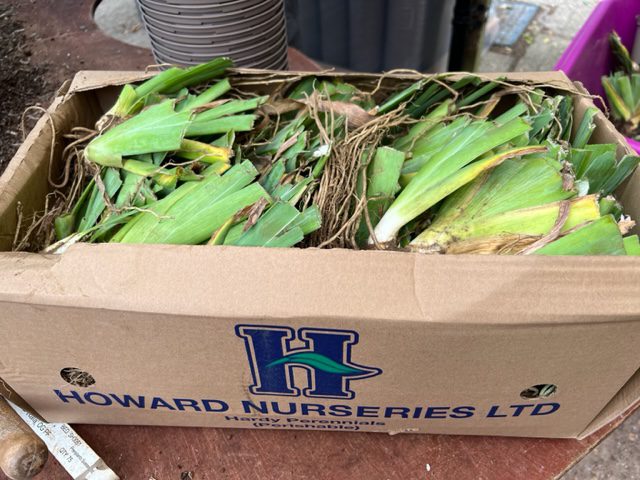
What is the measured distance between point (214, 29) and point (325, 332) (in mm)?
800

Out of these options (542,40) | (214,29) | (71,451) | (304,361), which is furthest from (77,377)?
(542,40)

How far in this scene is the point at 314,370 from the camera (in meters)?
0.69

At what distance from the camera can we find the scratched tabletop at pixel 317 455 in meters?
0.80

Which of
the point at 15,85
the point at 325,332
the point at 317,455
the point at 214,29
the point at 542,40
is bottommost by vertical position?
the point at 542,40

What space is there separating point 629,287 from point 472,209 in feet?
0.86

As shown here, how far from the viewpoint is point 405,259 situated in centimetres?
62

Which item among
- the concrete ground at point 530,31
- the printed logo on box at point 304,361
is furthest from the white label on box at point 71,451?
the concrete ground at point 530,31

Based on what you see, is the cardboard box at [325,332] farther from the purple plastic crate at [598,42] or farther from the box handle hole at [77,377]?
the purple plastic crate at [598,42]

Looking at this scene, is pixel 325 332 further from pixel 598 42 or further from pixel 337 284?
pixel 598 42

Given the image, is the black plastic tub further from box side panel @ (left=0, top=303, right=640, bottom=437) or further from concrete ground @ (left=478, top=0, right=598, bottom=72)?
box side panel @ (left=0, top=303, right=640, bottom=437)

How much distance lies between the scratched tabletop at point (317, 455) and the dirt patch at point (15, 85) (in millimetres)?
1055

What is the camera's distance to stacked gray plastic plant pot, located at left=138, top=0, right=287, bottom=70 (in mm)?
1071

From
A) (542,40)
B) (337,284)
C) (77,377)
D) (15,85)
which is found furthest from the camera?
(542,40)

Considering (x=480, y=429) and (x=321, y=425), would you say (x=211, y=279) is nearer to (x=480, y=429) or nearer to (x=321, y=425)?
(x=321, y=425)
